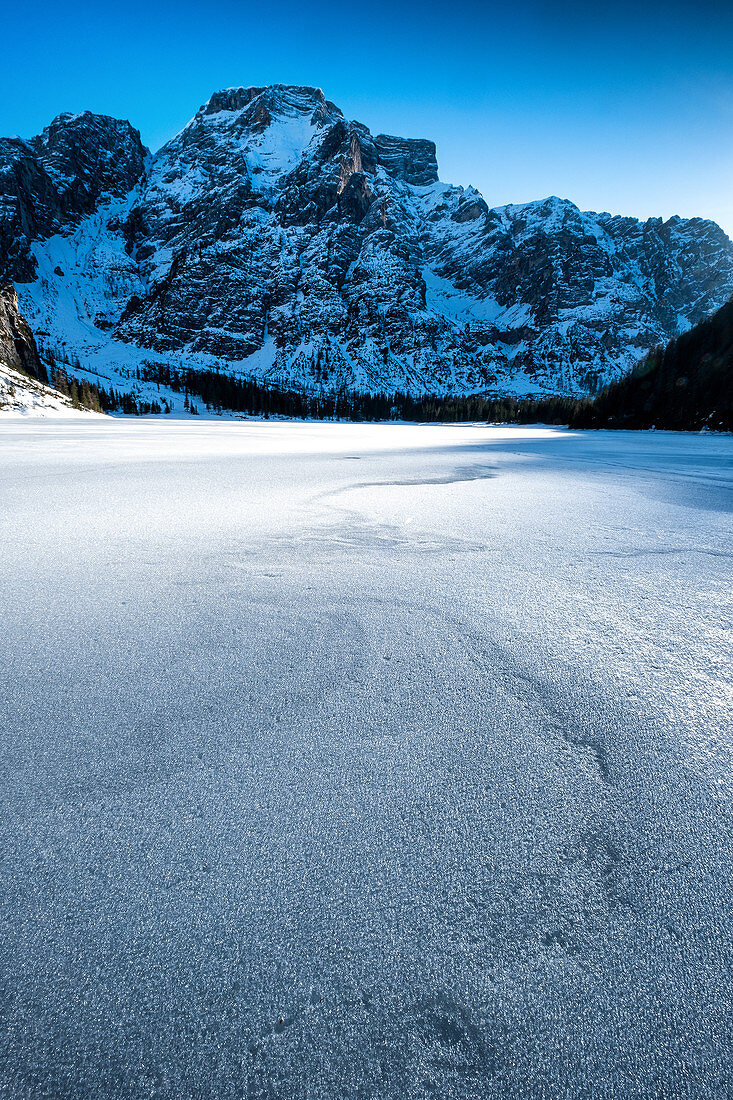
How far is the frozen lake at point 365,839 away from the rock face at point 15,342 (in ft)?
232

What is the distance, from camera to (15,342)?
2357 inches

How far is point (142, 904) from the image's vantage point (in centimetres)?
103

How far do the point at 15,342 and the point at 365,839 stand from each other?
3161 inches

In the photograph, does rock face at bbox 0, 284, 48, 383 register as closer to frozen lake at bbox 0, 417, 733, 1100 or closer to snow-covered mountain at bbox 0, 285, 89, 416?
snow-covered mountain at bbox 0, 285, 89, 416

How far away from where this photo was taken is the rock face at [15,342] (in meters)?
56.5

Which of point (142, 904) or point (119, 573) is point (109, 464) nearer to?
point (119, 573)

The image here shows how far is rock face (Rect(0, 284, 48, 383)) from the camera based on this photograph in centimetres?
5647

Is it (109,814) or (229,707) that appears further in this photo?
(229,707)

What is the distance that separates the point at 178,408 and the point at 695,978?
113m

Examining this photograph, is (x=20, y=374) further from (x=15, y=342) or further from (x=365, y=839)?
(x=365, y=839)

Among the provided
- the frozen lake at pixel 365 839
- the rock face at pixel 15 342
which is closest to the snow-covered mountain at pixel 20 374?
the rock face at pixel 15 342

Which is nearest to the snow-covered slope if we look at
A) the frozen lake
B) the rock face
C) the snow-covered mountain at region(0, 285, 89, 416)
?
the snow-covered mountain at region(0, 285, 89, 416)

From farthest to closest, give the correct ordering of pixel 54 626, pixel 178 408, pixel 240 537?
pixel 178 408, pixel 240 537, pixel 54 626

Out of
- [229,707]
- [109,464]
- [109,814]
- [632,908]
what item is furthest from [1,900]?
[109,464]
